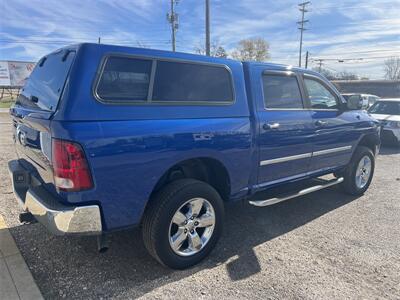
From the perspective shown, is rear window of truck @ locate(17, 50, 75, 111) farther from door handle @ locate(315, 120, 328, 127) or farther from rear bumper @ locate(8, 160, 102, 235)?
door handle @ locate(315, 120, 328, 127)

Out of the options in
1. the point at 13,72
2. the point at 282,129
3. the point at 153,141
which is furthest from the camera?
the point at 13,72

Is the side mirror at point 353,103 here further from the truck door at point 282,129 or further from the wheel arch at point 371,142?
the truck door at point 282,129

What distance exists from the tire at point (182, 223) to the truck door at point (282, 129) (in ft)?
2.76

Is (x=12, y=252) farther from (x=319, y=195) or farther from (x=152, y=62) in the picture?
(x=319, y=195)

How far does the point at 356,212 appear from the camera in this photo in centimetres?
484

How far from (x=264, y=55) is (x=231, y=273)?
201ft

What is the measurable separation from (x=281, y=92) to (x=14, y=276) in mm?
3382

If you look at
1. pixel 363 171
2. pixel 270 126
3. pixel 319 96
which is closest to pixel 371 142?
pixel 363 171

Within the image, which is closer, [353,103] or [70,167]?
[70,167]

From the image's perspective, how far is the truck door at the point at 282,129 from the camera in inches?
150

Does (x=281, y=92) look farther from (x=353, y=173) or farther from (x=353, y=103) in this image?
(x=353, y=173)

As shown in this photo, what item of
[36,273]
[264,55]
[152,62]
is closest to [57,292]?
[36,273]

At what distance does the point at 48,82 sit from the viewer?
3068 millimetres

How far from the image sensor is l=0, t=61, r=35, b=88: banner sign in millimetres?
34875
